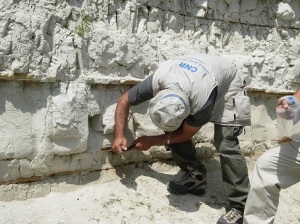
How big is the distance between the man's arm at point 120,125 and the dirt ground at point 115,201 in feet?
0.88

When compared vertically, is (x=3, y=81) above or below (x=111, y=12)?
below

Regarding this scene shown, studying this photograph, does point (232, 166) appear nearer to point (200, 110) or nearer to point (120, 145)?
point (200, 110)

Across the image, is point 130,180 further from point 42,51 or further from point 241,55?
point 241,55

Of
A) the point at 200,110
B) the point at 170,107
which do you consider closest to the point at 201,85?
the point at 200,110

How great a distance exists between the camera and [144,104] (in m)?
3.37

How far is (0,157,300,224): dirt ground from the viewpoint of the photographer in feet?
9.06

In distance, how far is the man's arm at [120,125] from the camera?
304cm

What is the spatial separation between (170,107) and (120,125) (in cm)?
55

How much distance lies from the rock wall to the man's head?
21.3 inches

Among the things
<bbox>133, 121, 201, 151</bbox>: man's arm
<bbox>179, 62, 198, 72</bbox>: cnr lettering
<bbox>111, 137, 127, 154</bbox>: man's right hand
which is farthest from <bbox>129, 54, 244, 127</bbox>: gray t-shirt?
<bbox>111, 137, 127, 154</bbox>: man's right hand

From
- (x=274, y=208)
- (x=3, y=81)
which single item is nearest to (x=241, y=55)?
(x=274, y=208)

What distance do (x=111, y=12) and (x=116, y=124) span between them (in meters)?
0.87

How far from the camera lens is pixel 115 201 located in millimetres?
2994

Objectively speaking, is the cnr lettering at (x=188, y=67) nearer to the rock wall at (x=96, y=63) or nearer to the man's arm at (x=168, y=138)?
the man's arm at (x=168, y=138)
